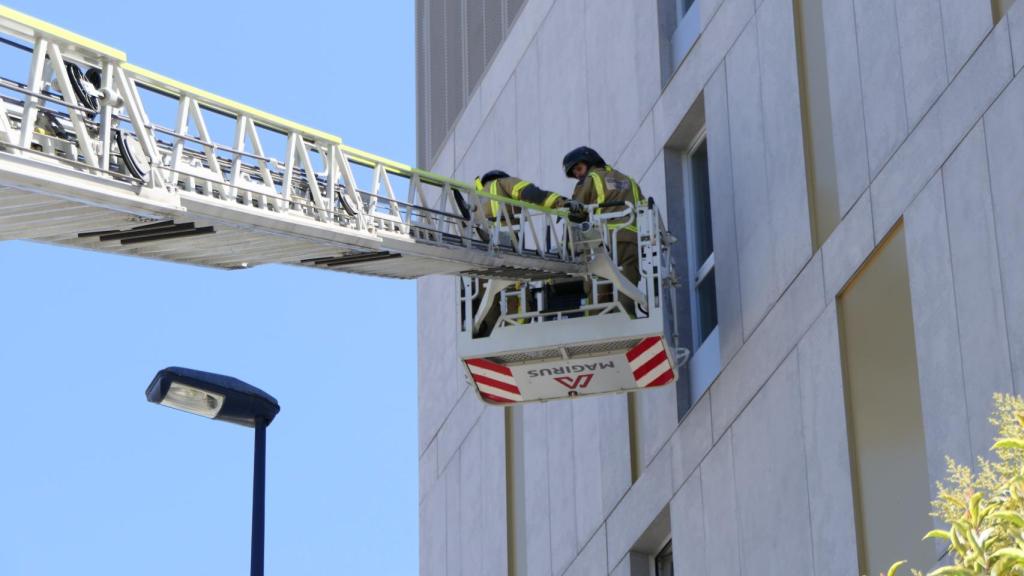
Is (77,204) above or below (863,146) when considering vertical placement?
below

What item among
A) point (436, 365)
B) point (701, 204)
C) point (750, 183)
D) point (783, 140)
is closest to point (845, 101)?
point (783, 140)

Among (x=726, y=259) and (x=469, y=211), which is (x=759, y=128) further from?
(x=469, y=211)

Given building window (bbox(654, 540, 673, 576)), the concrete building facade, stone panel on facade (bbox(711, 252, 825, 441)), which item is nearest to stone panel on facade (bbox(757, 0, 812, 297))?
the concrete building facade

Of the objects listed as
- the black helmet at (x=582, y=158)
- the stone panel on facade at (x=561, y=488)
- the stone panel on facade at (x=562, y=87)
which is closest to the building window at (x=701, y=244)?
the black helmet at (x=582, y=158)

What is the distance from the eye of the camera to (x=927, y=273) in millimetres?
15438

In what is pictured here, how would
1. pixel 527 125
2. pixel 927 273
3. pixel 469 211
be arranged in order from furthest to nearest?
pixel 527 125
pixel 469 211
pixel 927 273

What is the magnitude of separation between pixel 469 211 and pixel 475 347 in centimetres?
159

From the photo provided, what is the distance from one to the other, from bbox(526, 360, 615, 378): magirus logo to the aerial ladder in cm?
2

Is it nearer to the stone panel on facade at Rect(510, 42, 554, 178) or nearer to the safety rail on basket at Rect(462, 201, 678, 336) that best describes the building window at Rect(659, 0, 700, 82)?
the safety rail on basket at Rect(462, 201, 678, 336)

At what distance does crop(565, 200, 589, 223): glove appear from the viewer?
1911cm

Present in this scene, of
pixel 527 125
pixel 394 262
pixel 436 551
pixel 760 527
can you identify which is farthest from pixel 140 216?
pixel 436 551

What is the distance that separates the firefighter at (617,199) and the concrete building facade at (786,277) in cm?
105

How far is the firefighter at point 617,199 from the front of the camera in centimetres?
1922

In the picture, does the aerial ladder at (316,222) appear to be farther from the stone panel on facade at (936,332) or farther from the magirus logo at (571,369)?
the stone panel on facade at (936,332)
